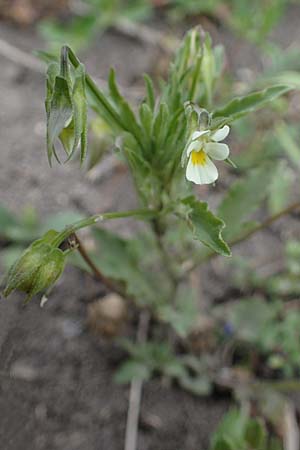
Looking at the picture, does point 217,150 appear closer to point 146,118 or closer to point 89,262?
point 146,118

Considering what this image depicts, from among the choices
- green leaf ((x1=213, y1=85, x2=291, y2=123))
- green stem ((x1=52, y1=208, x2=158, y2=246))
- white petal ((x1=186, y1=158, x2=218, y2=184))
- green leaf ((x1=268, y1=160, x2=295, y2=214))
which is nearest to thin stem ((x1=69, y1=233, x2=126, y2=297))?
green stem ((x1=52, y1=208, x2=158, y2=246))

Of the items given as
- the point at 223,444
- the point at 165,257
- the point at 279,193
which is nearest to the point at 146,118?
the point at 165,257

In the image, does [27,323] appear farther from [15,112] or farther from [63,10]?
[63,10]

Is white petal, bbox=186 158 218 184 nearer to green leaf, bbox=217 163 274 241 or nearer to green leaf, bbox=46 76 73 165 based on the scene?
green leaf, bbox=46 76 73 165

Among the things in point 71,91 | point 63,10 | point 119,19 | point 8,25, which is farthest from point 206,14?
point 71,91

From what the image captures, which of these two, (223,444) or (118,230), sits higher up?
(118,230)
